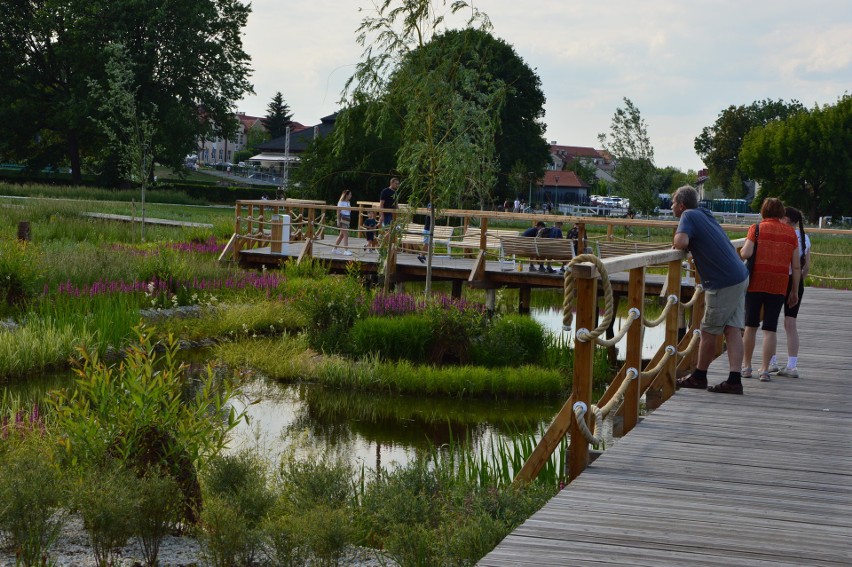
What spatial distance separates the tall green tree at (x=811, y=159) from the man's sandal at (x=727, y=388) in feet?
218

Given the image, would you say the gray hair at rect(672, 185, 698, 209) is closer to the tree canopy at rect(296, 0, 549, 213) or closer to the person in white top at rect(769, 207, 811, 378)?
the person in white top at rect(769, 207, 811, 378)

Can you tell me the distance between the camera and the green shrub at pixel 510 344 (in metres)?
15.6

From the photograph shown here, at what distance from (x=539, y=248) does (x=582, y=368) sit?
1453 cm

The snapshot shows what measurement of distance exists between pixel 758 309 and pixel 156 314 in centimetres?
1057

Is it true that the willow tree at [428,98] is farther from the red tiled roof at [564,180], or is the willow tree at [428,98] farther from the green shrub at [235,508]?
the red tiled roof at [564,180]

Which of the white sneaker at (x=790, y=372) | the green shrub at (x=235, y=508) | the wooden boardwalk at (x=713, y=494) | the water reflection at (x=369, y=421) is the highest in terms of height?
the wooden boardwalk at (x=713, y=494)

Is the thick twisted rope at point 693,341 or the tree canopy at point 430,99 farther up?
the tree canopy at point 430,99

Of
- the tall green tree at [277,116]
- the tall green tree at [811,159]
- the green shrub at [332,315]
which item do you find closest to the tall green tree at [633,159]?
the tall green tree at [811,159]


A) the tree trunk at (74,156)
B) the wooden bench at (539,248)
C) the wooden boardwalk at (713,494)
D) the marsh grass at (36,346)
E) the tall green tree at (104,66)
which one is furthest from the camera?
the tree trunk at (74,156)

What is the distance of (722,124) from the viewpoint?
102125 mm

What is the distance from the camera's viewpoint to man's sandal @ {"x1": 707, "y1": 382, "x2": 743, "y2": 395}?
860 cm

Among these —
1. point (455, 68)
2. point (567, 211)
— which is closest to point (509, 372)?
point (455, 68)

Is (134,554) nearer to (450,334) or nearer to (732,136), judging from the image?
(450,334)

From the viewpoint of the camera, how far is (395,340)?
50.7 ft
